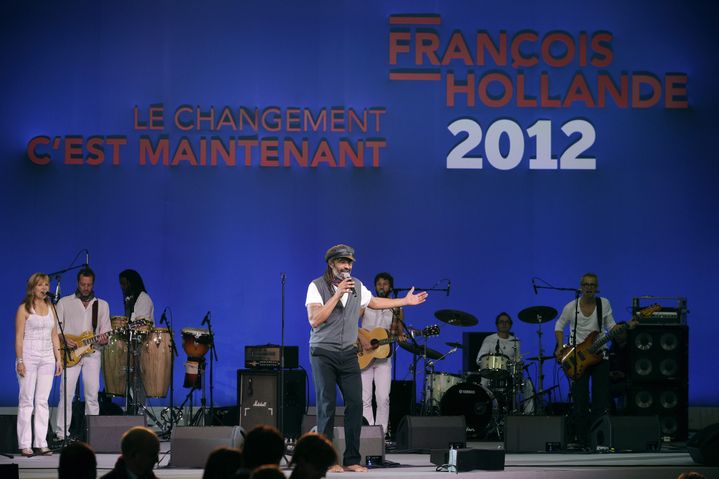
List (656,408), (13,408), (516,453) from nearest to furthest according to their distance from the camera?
(516,453)
(656,408)
(13,408)

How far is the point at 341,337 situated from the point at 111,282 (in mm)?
5945

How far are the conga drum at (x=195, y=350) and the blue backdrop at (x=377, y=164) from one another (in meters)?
1.42

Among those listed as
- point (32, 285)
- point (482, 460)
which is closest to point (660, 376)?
point (482, 460)

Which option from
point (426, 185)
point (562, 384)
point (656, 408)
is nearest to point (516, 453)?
point (656, 408)

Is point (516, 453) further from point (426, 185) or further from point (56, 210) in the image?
point (56, 210)

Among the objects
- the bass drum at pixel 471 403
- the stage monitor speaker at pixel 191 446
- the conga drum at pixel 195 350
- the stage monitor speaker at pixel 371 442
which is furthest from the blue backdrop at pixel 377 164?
the stage monitor speaker at pixel 191 446

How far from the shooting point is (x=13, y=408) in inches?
557

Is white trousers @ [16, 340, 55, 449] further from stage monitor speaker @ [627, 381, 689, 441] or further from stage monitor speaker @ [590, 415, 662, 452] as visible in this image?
stage monitor speaker @ [627, 381, 689, 441]

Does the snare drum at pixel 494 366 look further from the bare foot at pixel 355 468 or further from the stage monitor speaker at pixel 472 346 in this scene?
the bare foot at pixel 355 468

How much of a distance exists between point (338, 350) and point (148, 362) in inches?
178

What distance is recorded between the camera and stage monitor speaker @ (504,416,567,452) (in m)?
11.3

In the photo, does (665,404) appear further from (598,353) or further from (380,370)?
(380,370)

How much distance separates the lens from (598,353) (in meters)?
12.0

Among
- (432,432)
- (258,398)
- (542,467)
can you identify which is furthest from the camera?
(258,398)
